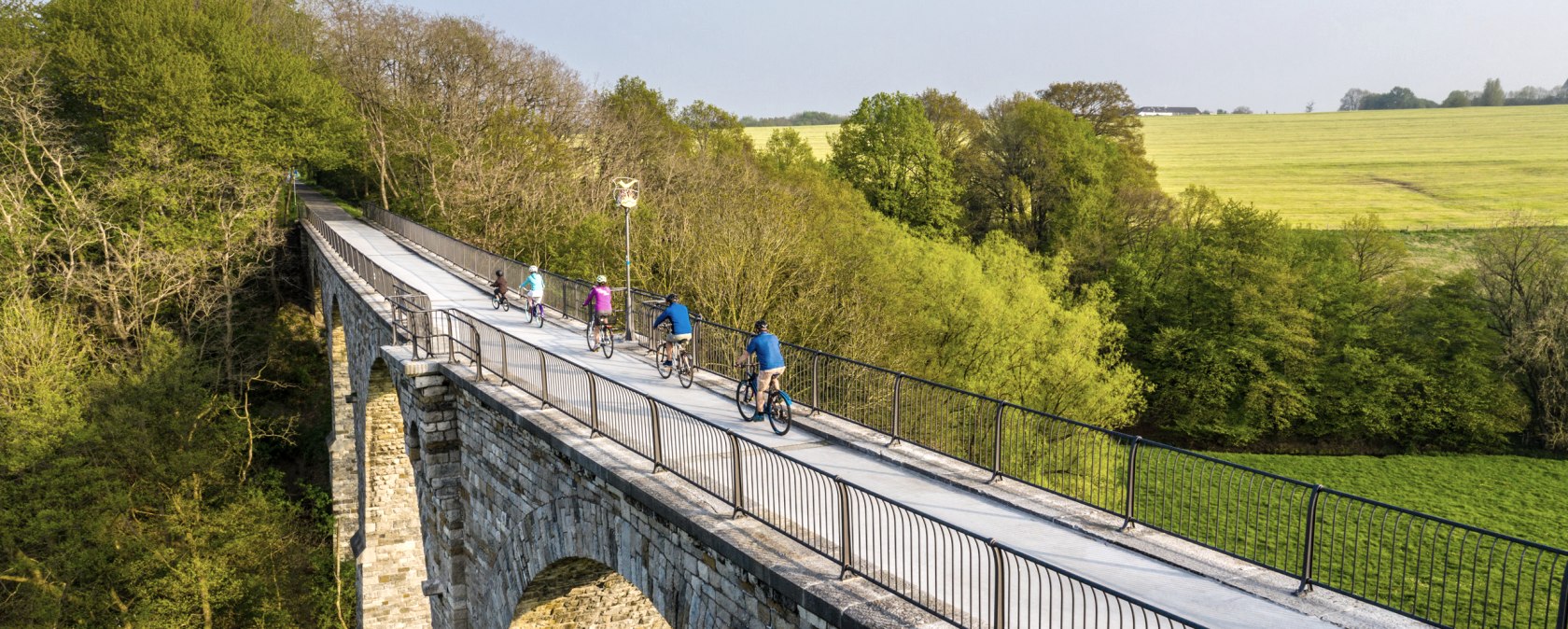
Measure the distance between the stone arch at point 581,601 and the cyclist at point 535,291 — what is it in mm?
8737

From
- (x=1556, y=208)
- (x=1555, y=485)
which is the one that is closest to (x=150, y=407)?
(x=1555, y=485)

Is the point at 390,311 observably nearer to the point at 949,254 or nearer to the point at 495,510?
the point at 495,510

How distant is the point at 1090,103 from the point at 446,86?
36.4 meters

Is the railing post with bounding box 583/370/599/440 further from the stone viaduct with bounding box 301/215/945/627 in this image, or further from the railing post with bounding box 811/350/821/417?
the railing post with bounding box 811/350/821/417

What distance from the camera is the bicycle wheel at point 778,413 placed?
11.4m

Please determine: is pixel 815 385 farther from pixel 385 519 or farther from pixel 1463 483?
pixel 1463 483

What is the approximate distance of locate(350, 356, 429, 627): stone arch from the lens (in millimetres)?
22125

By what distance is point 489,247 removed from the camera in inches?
1395

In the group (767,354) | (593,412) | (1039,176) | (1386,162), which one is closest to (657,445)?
(593,412)

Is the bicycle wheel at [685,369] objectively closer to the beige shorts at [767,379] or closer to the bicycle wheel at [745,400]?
the bicycle wheel at [745,400]

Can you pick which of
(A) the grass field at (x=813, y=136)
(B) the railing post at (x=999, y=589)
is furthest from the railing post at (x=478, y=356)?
(A) the grass field at (x=813, y=136)

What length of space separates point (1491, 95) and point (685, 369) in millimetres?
116634

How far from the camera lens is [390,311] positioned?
17.8m

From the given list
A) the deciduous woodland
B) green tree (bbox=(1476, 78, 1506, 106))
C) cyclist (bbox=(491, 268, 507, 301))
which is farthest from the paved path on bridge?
green tree (bbox=(1476, 78, 1506, 106))
